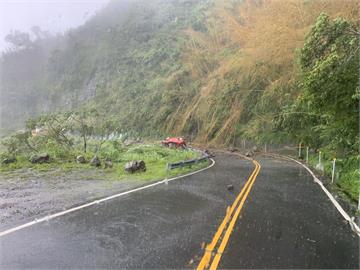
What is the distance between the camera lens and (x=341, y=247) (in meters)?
5.68

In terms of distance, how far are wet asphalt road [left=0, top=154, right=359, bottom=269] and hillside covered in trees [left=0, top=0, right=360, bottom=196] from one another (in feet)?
13.4

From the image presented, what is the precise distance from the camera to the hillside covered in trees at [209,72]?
10.1m

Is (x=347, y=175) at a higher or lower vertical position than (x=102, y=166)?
higher

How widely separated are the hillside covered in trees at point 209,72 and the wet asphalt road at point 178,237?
407 cm

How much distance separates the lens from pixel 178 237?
5.89 meters

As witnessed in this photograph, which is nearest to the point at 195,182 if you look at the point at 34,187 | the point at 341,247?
the point at 34,187

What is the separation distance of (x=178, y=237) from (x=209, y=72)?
3464 cm

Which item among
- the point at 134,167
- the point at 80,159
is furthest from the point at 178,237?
the point at 80,159

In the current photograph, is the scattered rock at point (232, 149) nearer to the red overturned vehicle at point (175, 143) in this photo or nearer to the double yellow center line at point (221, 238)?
the red overturned vehicle at point (175, 143)

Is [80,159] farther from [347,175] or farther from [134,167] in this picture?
[347,175]

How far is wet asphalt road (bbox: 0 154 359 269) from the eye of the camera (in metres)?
4.84

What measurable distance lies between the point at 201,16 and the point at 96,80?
98.1 feet

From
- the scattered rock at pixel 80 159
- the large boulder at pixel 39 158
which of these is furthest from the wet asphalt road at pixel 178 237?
the large boulder at pixel 39 158

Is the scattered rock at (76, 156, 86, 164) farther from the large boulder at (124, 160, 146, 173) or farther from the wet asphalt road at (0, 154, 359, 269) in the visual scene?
the wet asphalt road at (0, 154, 359, 269)
